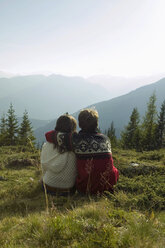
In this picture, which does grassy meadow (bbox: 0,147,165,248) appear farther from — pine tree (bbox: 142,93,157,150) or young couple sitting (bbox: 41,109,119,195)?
pine tree (bbox: 142,93,157,150)

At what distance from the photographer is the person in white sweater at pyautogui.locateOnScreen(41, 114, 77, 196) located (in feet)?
15.6

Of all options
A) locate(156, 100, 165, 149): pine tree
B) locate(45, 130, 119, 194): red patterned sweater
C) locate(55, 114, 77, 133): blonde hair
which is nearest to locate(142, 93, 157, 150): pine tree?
locate(156, 100, 165, 149): pine tree

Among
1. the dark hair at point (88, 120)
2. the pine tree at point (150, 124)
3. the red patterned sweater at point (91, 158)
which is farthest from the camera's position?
the pine tree at point (150, 124)

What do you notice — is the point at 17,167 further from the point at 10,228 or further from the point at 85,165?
the point at 10,228

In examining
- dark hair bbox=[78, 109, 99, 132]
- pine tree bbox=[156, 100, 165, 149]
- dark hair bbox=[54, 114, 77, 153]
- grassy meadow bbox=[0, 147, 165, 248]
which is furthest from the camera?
pine tree bbox=[156, 100, 165, 149]

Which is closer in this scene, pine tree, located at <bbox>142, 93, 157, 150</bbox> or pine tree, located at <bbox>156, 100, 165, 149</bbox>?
pine tree, located at <bbox>142, 93, 157, 150</bbox>

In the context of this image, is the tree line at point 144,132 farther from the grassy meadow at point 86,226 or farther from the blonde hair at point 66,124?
the grassy meadow at point 86,226

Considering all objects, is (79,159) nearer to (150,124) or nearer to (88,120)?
(88,120)

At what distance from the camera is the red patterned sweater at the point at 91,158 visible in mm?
4520

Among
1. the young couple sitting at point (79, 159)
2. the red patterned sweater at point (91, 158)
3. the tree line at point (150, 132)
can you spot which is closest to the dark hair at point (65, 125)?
the young couple sitting at point (79, 159)

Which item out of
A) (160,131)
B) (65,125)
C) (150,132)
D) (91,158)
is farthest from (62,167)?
(160,131)

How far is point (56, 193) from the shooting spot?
4.64 meters

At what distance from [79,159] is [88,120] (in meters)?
1.07

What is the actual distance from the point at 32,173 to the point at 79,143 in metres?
3.49
